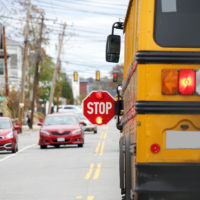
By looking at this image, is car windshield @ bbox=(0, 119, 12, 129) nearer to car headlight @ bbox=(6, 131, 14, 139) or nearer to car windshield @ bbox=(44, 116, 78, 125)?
car headlight @ bbox=(6, 131, 14, 139)

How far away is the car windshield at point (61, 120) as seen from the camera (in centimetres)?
2967

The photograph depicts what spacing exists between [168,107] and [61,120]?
926 inches

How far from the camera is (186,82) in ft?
21.4

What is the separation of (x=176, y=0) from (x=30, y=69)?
284ft

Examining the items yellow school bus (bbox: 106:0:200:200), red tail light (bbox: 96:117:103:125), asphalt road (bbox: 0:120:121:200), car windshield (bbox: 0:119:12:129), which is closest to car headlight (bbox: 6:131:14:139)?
car windshield (bbox: 0:119:12:129)

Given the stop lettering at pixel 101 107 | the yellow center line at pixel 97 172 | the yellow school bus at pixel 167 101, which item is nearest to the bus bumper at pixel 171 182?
the yellow school bus at pixel 167 101

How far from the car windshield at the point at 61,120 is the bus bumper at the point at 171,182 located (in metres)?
23.0

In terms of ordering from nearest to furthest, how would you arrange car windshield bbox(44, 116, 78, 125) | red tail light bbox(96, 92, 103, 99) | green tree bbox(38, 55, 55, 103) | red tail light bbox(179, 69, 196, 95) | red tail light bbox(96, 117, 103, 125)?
red tail light bbox(179, 69, 196, 95)
red tail light bbox(96, 92, 103, 99)
red tail light bbox(96, 117, 103, 125)
car windshield bbox(44, 116, 78, 125)
green tree bbox(38, 55, 55, 103)

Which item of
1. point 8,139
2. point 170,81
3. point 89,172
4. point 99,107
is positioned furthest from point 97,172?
point 170,81

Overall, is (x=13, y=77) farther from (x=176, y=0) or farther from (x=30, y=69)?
(x=176, y=0)

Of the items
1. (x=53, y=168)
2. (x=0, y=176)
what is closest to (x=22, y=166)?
(x=53, y=168)

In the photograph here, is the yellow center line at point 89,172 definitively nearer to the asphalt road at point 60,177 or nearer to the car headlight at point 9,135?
the asphalt road at point 60,177

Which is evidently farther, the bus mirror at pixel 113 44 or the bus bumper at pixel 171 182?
the bus mirror at pixel 113 44

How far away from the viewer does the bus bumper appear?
6531mm
